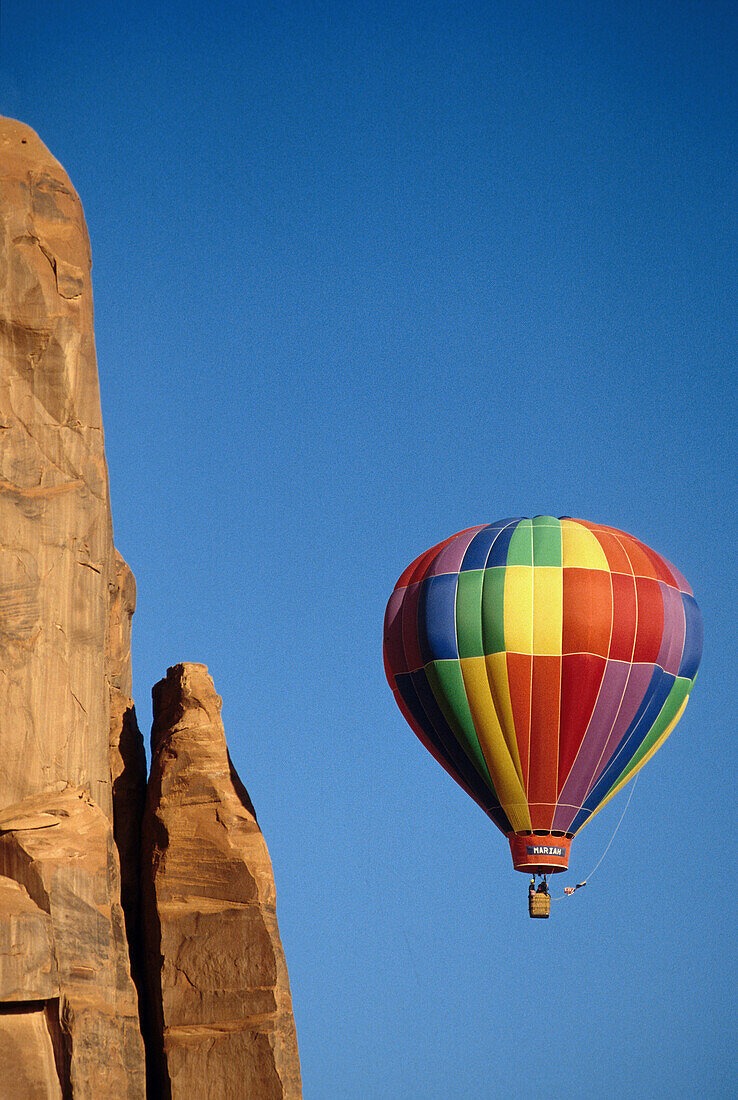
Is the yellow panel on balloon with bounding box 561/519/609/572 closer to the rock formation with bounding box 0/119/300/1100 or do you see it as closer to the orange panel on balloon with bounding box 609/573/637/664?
the orange panel on balloon with bounding box 609/573/637/664

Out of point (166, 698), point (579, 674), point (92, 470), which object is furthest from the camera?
point (579, 674)

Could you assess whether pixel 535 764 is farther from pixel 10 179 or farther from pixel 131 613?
pixel 10 179

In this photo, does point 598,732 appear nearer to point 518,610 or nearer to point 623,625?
point 623,625

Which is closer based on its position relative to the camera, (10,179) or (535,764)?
(10,179)

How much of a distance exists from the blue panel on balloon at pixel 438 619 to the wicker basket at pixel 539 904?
532 centimetres

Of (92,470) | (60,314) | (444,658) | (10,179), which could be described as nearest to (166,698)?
(92,470)

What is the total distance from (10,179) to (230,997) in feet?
28.3

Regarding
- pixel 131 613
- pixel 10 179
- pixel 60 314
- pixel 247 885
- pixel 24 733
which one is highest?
pixel 10 179

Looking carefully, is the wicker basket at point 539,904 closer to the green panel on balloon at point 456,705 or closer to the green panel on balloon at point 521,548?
the green panel on balloon at point 456,705

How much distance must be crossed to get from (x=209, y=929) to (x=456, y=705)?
1821 cm

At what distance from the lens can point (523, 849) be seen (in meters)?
36.9

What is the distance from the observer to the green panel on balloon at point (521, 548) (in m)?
37.0

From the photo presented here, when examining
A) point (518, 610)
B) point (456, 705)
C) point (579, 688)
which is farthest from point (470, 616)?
point (579, 688)

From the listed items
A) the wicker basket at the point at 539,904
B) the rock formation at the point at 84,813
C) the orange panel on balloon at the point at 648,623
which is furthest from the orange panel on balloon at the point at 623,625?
the rock formation at the point at 84,813
